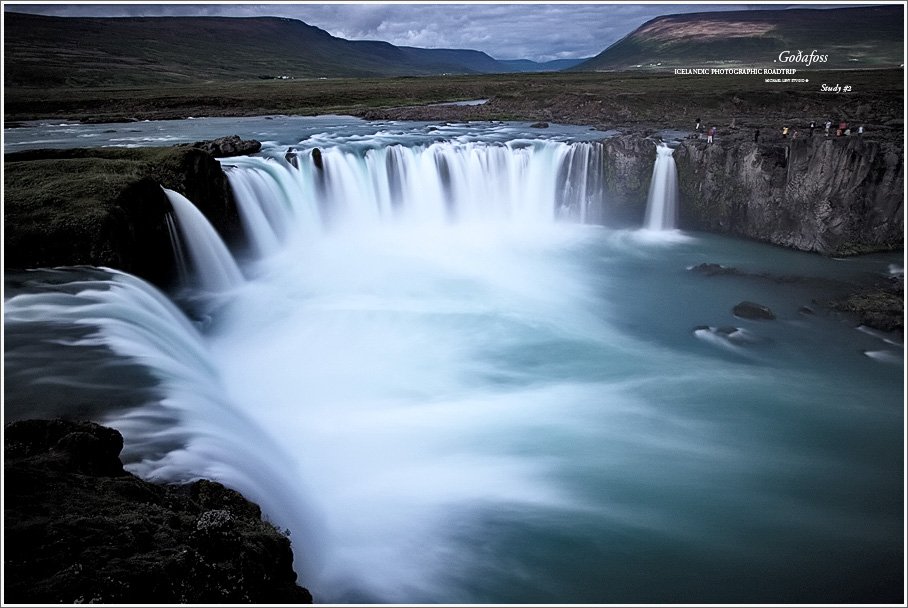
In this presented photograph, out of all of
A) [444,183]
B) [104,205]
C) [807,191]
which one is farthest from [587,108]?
[104,205]

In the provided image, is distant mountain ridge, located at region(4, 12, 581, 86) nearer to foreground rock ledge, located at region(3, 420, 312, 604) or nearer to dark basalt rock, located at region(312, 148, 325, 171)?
dark basalt rock, located at region(312, 148, 325, 171)

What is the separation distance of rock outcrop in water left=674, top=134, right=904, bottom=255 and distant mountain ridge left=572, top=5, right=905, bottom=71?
93.1 metres

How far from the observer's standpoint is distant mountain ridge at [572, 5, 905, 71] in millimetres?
109375

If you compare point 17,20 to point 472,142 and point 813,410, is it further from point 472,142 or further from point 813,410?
point 813,410

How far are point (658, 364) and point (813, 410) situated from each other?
3.15m

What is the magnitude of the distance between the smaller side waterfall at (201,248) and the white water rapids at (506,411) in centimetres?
6

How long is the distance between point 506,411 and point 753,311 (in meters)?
7.95

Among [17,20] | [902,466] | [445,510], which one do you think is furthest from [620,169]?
[17,20]

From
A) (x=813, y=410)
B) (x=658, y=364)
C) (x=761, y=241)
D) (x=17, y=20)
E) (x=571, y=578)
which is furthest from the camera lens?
(x=17, y=20)

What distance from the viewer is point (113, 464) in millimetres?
5504

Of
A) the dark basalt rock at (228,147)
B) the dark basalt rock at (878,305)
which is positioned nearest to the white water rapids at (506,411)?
the dark basalt rock at (878,305)

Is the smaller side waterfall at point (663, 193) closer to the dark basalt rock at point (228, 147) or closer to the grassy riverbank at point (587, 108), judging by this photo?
the grassy riverbank at point (587, 108)

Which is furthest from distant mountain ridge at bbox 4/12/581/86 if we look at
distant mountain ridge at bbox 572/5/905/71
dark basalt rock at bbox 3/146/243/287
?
distant mountain ridge at bbox 572/5/905/71

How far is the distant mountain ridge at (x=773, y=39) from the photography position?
109375 millimetres
